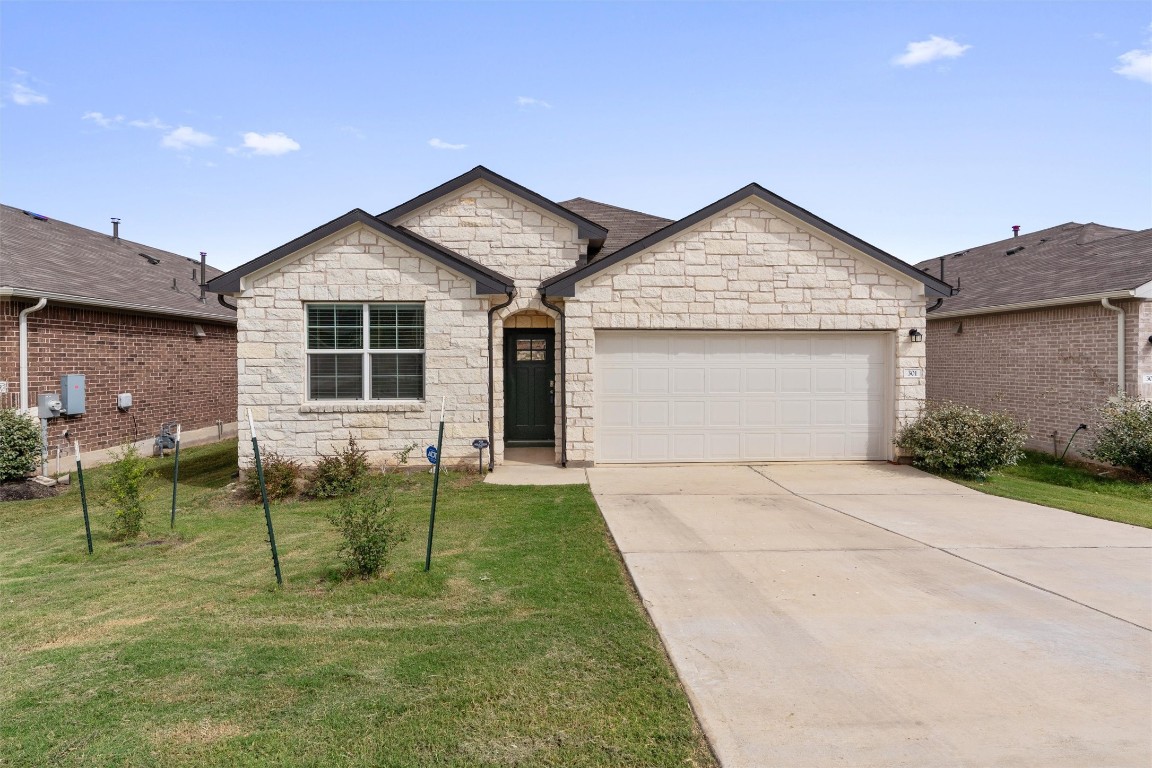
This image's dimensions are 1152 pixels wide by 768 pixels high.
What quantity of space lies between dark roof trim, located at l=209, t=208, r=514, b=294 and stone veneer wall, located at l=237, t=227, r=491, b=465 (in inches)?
6.1

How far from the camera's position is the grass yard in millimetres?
3346

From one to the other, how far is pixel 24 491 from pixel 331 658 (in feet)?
30.1

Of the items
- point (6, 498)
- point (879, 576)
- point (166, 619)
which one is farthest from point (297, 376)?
point (879, 576)

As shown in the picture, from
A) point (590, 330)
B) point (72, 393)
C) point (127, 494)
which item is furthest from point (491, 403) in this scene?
point (72, 393)

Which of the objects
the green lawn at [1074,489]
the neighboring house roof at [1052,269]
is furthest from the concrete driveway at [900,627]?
the neighboring house roof at [1052,269]

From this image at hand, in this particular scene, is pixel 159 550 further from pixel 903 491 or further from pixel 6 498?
pixel 903 491

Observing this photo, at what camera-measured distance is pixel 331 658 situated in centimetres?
433

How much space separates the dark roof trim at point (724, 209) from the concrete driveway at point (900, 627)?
4005 mm

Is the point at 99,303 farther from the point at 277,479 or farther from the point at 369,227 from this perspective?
the point at 277,479

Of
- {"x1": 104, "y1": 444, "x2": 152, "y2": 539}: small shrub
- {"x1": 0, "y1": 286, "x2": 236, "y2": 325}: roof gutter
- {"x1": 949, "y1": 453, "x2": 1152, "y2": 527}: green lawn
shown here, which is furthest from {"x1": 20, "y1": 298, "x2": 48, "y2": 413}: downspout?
{"x1": 949, "y1": 453, "x2": 1152, "y2": 527}: green lawn

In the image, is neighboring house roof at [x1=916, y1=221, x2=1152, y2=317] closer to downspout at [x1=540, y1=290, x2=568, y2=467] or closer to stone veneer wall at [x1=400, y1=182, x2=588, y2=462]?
stone veneer wall at [x1=400, y1=182, x2=588, y2=462]

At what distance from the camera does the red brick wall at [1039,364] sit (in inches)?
482

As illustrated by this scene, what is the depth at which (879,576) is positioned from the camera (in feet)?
19.7

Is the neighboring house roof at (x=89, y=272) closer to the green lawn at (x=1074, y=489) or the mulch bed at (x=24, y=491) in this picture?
the mulch bed at (x=24, y=491)
